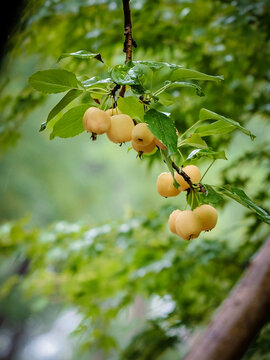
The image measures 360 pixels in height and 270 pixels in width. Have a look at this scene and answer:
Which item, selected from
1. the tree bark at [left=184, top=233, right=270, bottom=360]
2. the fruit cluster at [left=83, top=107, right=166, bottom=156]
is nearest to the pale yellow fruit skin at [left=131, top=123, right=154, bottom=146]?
the fruit cluster at [left=83, top=107, right=166, bottom=156]

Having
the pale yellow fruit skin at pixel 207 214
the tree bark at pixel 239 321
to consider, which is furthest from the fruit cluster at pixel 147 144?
the tree bark at pixel 239 321

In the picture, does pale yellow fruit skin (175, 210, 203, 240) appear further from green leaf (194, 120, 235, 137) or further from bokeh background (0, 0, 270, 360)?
bokeh background (0, 0, 270, 360)

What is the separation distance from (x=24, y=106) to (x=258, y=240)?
658 mm

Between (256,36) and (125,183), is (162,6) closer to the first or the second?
(256,36)

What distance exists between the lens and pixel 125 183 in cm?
429

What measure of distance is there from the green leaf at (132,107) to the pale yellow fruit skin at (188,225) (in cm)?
8

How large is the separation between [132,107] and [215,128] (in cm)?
7

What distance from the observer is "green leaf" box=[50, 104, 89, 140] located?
0.29 metres

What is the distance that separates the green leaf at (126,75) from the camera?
0.24m

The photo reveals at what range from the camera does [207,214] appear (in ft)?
0.90

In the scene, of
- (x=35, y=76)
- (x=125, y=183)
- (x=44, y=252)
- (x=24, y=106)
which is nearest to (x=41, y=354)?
(x=125, y=183)

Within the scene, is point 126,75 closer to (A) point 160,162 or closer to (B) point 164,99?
(B) point 164,99

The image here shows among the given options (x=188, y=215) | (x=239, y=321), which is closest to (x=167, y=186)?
(x=188, y=215)

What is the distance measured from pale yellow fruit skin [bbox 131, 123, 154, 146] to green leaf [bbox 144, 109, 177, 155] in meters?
0.01
